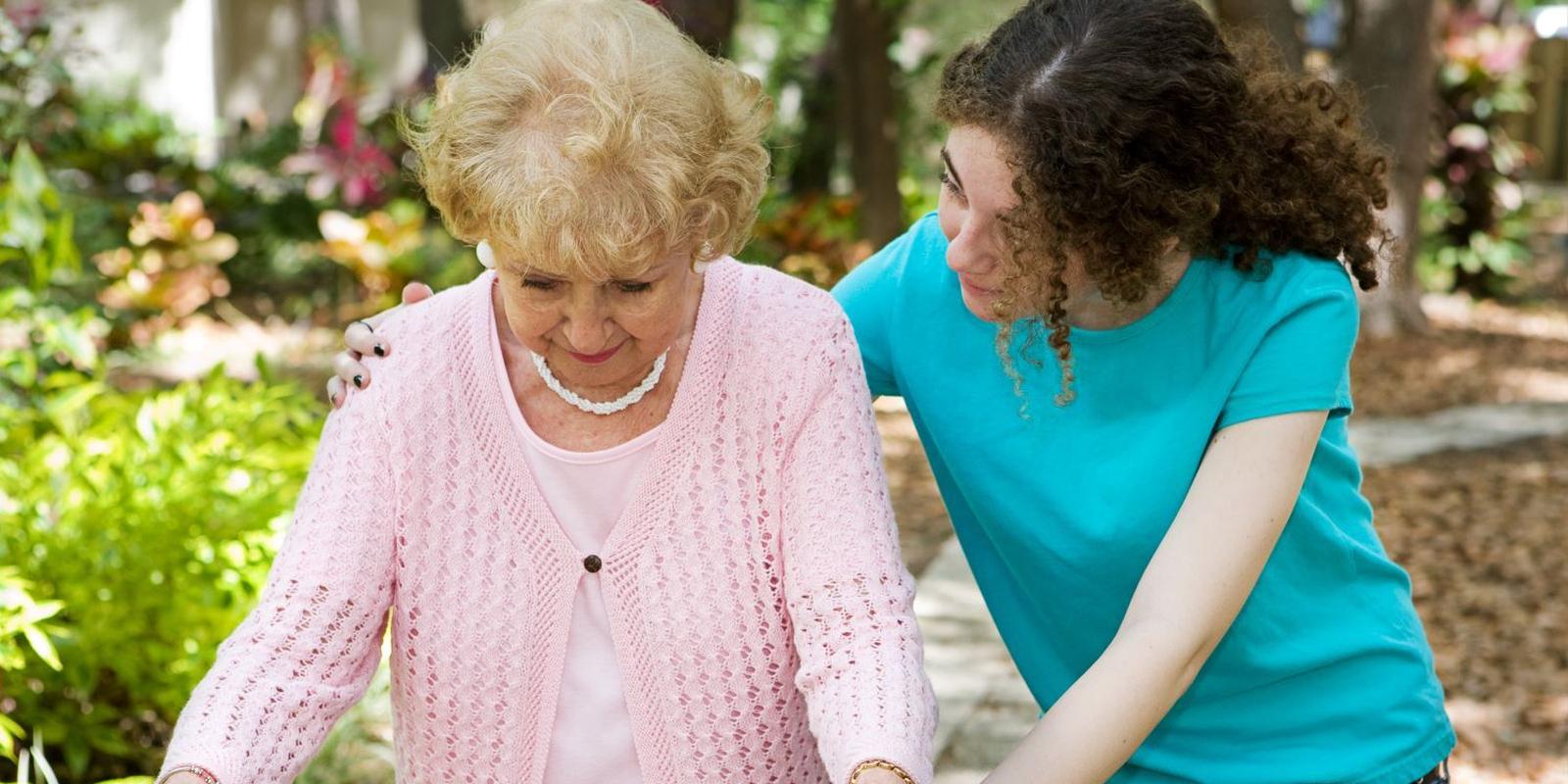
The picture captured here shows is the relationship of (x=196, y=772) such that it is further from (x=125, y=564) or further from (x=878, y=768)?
(x=125, y=564)

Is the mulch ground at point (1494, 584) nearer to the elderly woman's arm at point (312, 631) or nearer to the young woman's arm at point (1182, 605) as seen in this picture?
the young woman's arm at point (1182, 605)

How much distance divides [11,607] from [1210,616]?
2.11 metres

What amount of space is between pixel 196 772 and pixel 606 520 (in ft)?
1.82

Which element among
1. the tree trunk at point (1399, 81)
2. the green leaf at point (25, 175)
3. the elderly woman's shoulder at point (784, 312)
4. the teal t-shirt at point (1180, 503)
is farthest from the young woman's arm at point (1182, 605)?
the tree trunk at point (1399, 81)

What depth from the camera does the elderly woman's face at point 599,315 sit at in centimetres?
185

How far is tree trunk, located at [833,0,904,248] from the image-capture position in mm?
10477

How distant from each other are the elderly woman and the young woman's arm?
0.16 metres

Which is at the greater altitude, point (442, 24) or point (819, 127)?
point (442, 24)

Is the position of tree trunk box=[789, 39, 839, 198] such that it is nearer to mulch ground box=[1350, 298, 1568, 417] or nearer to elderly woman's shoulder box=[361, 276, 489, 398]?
mulch ground box=[1350, 298, 1568, 417]

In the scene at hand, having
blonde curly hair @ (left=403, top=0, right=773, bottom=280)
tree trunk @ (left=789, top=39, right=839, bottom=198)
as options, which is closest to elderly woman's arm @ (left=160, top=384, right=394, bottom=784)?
blonde curly hair @ (left=403, top=0, right=773, bottom=280)

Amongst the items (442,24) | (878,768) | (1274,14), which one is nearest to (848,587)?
(878,768)

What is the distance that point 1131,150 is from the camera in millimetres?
2016

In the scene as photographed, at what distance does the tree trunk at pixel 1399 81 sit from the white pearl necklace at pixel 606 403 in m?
8.44

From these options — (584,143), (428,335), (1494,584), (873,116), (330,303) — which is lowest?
(1494,584)
